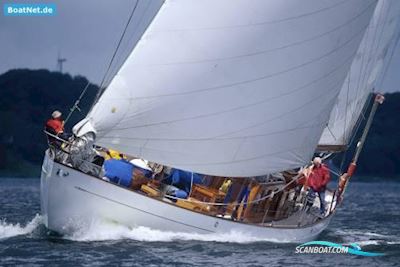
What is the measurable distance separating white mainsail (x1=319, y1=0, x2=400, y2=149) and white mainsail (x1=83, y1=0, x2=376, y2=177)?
4809 millimetres

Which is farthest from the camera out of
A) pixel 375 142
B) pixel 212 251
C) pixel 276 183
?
pixel 375 142

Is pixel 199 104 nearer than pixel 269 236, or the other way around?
pixel 199 104

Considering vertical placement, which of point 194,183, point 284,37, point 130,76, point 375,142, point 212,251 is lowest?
point 212,251

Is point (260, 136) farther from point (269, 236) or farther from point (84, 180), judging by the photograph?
point (84, 180)

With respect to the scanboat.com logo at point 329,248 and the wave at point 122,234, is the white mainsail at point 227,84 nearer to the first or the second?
the wave at point 122,234

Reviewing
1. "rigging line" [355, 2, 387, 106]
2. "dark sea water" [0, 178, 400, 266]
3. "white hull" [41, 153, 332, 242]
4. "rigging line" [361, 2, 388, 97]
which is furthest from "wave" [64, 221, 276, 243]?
"rigging line" [361, 2, 388, 97]

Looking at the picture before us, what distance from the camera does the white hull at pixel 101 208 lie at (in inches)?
989

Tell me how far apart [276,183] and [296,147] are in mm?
1777

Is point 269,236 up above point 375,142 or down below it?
below

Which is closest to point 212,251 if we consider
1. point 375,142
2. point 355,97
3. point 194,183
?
point 194,183

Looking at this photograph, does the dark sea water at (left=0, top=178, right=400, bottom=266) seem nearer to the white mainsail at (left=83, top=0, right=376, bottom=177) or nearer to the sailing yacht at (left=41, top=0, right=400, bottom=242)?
Answer: the sailing yacht at (left=41, top=0, right=400, bottom=242)


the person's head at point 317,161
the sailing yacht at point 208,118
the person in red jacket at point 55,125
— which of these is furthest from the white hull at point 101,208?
the person's head at point 317,161

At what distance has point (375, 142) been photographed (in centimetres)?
16762

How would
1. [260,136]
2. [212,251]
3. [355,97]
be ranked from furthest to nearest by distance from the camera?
[355,97], [260,136], [212,251]
